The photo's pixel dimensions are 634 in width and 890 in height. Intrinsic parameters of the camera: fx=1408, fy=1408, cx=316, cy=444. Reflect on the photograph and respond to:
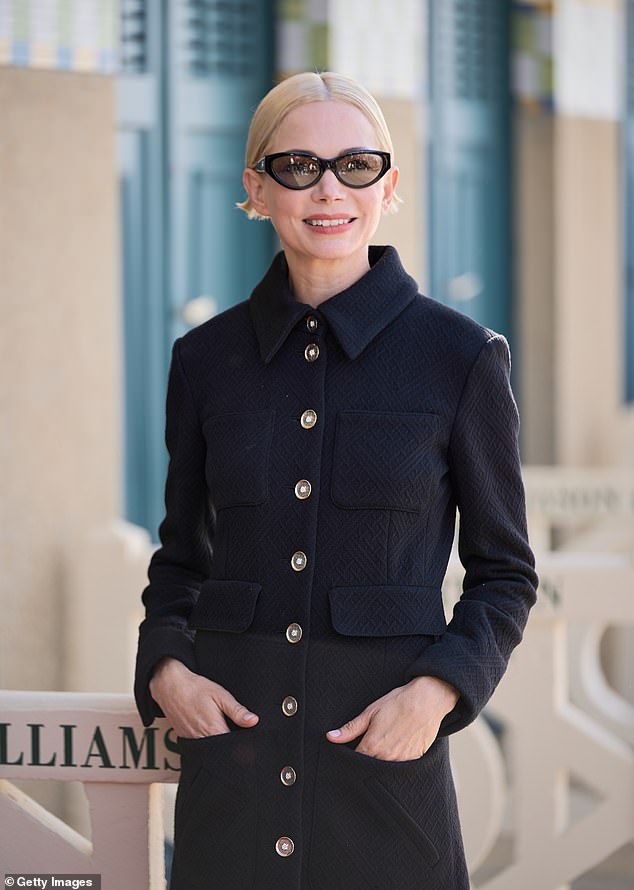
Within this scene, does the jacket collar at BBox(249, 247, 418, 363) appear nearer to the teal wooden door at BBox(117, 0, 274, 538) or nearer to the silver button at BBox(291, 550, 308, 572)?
the silver button at BBox(291, 550, 308, 572)

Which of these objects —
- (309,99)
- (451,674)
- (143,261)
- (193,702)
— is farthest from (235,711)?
(143,261)

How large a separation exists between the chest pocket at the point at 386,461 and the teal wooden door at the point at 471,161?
4.07m

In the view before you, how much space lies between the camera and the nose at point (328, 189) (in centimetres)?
182

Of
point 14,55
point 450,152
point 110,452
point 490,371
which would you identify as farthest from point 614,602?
point 450,152

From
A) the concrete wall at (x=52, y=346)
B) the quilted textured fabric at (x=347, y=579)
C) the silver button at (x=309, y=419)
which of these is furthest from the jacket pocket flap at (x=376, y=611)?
the concrete wall at (x=52, y=346)

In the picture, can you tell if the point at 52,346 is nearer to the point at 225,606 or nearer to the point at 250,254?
the point at 250,254

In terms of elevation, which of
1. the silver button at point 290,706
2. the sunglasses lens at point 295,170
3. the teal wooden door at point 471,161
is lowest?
the silver button at point 290,706

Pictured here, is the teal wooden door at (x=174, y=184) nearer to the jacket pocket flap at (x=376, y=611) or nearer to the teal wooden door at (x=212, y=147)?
the teal wooden door at (x=212, y=147)

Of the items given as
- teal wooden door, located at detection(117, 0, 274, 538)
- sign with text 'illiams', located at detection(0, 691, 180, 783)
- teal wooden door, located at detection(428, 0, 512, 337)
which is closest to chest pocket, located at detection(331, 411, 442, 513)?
sign with text 'illiams', located at detection(0, 691, 180, 783)

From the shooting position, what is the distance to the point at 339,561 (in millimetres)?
1787

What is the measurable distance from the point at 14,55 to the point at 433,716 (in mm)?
2985

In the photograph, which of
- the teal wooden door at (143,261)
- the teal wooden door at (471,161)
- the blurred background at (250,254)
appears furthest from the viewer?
the teal wooden door at (471,161)

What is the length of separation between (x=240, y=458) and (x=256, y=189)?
381mm

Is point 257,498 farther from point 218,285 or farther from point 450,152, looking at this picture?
point 450,152
